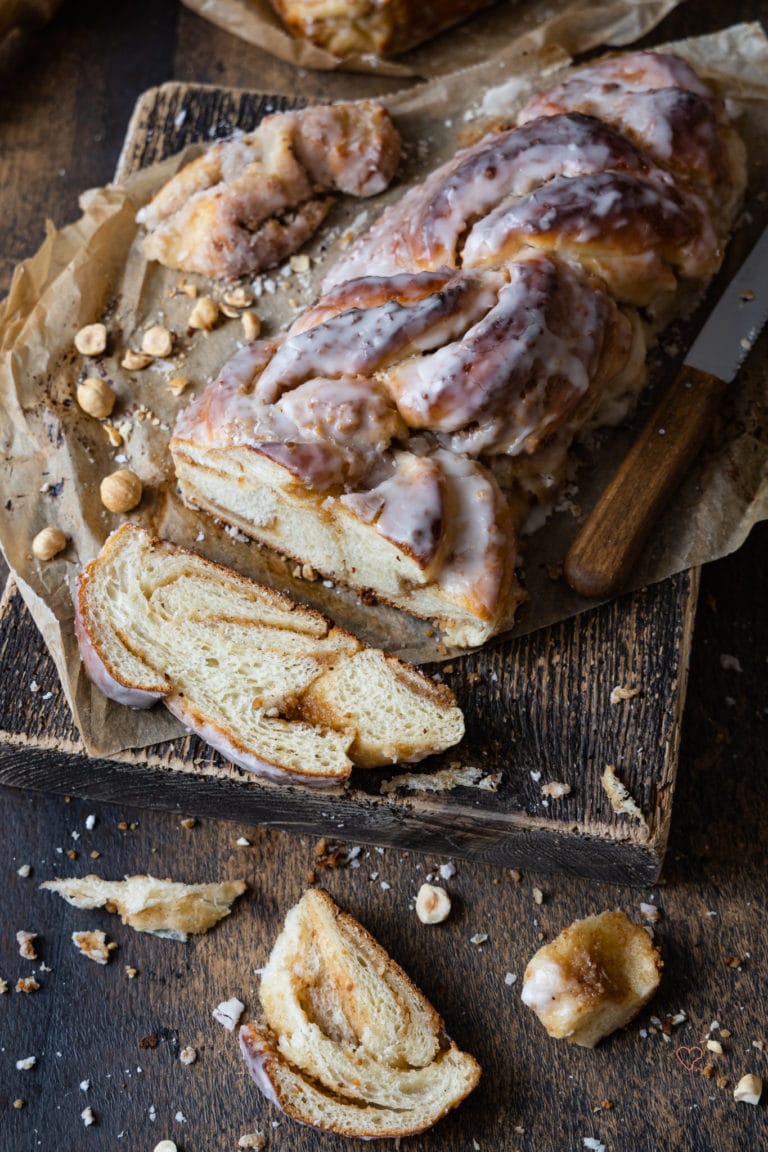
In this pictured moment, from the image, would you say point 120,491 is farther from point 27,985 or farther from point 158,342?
point 27,985

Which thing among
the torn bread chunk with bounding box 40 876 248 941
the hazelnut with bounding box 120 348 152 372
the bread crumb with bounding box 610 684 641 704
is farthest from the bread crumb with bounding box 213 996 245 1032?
the hazelnut with bounding box 120 348 152 372

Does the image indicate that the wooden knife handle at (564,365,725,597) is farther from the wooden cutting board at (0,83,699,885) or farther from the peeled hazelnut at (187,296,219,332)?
the peeled hazelnut at (187,296,219,332)

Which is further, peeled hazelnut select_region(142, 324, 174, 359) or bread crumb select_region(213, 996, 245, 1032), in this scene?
peeled hazelnut select_region(142, 324, 174, 359)

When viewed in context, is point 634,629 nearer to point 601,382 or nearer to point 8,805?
point 601,382

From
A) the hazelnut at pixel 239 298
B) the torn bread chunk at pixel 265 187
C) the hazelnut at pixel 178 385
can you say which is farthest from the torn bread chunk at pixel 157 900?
the torn bread chunk at pixel 265 187

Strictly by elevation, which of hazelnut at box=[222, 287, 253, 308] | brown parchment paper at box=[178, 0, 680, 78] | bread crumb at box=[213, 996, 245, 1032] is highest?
brown parchment paper at box=[178, 0, 680, 78]

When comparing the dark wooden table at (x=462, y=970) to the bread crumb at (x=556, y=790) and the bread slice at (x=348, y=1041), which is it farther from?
the bread crumb at (x=556, y=790)
